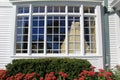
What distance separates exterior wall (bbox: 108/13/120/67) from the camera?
11688 mm

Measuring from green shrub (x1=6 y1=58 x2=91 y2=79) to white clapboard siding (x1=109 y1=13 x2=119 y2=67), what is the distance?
2190mm

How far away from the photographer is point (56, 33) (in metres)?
11.4

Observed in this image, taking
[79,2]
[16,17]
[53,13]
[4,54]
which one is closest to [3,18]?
[16,17]

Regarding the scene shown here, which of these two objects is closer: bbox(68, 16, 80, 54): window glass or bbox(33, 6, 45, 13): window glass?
bbox(68, 16, 80, 54): window glass

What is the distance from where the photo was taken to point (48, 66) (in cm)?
1000

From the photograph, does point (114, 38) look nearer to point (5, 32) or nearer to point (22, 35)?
point (22, 35)

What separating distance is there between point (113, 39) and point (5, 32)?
5.37 metres

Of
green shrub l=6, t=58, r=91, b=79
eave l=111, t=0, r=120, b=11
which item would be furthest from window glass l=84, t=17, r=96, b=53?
green shrub l=6, t=58, r=91, b=79

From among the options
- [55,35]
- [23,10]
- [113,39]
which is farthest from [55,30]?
[113,39]

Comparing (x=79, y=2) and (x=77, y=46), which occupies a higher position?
(x=79, y=2)

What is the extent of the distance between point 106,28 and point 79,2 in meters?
1.89

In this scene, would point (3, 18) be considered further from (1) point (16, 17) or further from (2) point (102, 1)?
(2) point (102, 1)

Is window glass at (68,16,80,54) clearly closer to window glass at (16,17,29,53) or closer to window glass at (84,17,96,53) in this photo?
window glass at (84,17,96,53)

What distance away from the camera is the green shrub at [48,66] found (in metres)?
9.88
